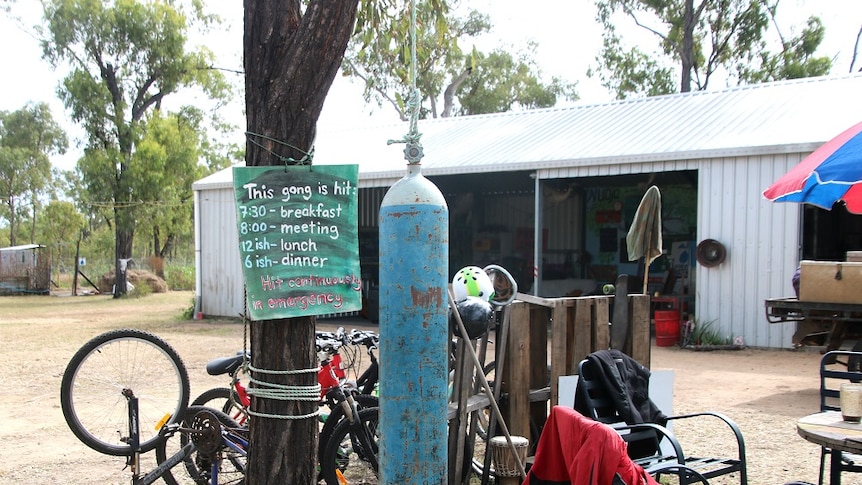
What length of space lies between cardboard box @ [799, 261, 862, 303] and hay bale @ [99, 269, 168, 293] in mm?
22595

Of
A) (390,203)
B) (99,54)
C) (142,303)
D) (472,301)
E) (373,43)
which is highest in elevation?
(99,54)

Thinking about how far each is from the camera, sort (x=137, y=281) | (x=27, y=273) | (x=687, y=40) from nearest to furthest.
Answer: (x=137, y=281), (x=27, y=273), (x=687, y=40)

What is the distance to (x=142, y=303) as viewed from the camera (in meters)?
22.4

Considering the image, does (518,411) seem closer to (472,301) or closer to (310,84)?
(472,301)

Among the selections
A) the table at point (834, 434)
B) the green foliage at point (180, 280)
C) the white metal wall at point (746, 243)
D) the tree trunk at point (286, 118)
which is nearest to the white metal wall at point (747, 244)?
the white metal wall at point (746, 243)

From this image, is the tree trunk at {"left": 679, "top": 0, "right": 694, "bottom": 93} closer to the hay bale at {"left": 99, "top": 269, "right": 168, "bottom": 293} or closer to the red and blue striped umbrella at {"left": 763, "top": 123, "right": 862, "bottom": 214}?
the hay bale at {"left": 99, "top": 269, "right": 168, "bottom": 293}

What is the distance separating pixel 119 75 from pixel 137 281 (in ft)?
22.9

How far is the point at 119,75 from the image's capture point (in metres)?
27.0

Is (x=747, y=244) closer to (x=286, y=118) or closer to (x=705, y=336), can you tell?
(x=705, y=336)

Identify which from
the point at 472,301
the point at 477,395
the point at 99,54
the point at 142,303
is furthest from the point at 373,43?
the point at 99,54

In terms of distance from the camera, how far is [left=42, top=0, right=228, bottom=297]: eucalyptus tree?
26.2 m

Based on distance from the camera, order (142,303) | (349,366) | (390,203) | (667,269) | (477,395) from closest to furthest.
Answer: (390,203), (477,395), (349,366), (667,269), (142,303)

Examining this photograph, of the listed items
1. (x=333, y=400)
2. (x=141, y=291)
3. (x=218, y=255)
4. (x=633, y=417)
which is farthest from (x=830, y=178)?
(x=141, y=291)

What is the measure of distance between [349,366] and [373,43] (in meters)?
2.16
